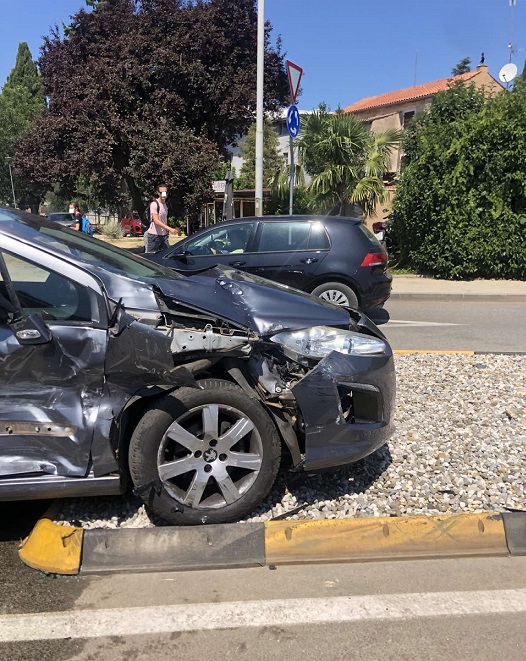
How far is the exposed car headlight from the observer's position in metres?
3.25

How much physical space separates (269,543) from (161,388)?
0.99 meters

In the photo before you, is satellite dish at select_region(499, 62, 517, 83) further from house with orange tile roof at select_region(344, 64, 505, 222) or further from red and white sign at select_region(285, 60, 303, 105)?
house with orange tile roof at select_region(344, 64, 505, 222)

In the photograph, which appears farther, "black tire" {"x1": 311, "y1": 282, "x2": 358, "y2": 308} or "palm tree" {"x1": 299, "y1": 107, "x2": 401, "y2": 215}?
"palm tree" {"x1": 299, "y1": 107, "x2": 401, "y2": 215}

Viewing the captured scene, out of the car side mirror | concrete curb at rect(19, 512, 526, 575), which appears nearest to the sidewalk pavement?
concrete curb at rect(19, 512, 526, 575)

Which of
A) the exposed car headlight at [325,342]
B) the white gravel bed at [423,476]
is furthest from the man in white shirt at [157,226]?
the exposed car headlight at [325,342]

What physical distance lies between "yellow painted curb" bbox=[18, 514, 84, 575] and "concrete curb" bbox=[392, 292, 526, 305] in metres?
9.87

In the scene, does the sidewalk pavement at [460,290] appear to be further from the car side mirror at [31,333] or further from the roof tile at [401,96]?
the roof tile at [401,96]

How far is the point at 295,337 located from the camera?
10.8ft

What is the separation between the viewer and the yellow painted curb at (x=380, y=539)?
116 inches

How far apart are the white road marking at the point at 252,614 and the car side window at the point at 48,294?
1434 mm

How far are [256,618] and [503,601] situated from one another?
3.79ft

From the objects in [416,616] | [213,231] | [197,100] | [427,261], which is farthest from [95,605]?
[197,100]

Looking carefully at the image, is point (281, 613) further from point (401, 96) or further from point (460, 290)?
point (401, 96)

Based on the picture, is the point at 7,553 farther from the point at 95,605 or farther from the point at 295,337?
the point at 295,337
